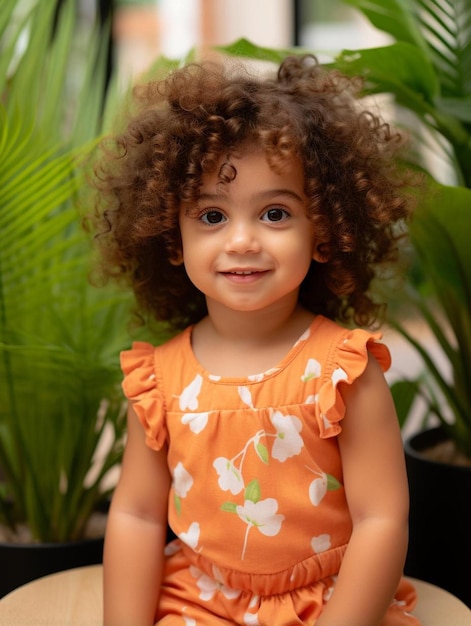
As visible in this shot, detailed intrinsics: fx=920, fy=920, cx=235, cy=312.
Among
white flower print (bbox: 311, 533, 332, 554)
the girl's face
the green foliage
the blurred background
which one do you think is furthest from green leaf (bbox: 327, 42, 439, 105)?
the blurred background

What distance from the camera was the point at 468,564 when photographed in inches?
53.6

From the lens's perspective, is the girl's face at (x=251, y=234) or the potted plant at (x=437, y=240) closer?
the girl's face at (x=251, y=234)

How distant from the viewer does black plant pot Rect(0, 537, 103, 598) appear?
1.29 m

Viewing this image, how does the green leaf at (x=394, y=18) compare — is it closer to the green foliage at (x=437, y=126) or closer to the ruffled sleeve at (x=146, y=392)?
the green foliage at (x=437, y=126)

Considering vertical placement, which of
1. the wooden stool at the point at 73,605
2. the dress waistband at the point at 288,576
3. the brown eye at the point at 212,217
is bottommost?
the wooden stool at the point at 73,605

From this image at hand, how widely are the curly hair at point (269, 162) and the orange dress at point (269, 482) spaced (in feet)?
0.38

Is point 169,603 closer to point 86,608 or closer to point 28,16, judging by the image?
point 86,608

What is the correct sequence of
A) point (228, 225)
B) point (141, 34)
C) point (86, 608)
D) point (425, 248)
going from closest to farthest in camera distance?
point (228, 225)
point (86, 608)
point (425, 248)
point (141, 34)

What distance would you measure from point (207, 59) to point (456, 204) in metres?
0.36

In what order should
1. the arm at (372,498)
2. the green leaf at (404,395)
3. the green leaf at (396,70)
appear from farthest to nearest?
1. the green leaf at (404,395)
2. the green leaf at (396,70)
3. the arm at (372,498)

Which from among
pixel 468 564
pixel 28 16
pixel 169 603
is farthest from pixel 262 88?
pixel 468 564

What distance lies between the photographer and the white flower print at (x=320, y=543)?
1018 mm

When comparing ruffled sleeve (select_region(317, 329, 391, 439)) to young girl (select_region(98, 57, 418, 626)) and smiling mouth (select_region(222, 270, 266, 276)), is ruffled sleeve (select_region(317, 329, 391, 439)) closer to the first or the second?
young girl (select_region(98, 57, 418, 626))

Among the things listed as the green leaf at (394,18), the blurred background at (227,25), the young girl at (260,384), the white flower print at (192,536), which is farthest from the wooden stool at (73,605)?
the blurred background at (227,25)
